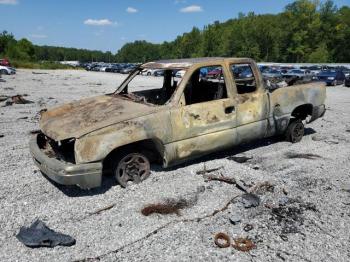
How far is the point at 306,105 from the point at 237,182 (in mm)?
3220

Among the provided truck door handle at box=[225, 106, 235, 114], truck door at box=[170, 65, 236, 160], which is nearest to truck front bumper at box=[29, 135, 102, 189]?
truck door at box=[170, 65, 236, 160]

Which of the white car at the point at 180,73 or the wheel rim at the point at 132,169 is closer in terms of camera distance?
the wheel rim at the point at 132,169

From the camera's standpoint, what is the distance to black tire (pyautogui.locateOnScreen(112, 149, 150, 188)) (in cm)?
527

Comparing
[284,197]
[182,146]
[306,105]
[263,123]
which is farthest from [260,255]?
[306,105]

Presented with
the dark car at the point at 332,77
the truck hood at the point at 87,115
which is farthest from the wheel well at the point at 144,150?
the dark car at the point at 332,77

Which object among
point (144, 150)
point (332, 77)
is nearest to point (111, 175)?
point (144, 150)

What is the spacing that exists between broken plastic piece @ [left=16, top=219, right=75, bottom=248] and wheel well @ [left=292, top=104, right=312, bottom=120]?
5535 millimetres

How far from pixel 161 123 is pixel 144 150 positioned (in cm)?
55

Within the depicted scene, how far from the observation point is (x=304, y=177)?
19.0ft

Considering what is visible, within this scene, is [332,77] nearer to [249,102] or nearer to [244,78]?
[244,78]

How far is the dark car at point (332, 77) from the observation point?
2670cm

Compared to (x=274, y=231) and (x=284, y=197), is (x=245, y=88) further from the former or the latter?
(x=274, y=231)

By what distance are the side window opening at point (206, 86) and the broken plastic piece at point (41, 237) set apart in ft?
9.16

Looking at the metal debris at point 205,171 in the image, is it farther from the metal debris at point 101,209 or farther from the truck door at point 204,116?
the metal debris at point 101,209
